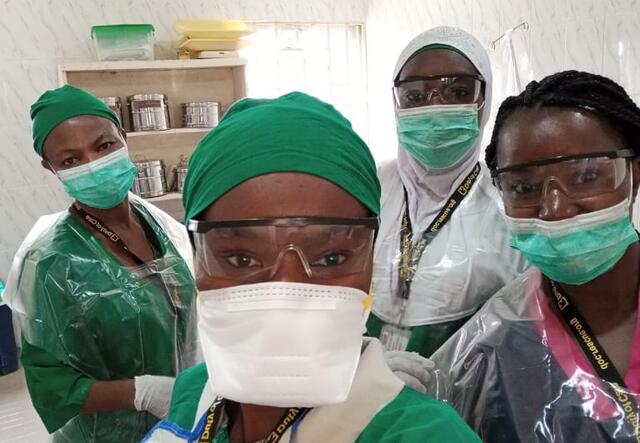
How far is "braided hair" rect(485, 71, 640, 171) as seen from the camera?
96 centimetres

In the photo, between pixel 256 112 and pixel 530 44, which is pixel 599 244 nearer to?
pixel 256 112

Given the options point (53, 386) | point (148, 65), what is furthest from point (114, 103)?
point (53, 386)

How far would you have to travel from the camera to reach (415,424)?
2.31ft

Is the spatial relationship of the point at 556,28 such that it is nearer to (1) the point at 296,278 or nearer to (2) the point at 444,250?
(2) the point at 444,250

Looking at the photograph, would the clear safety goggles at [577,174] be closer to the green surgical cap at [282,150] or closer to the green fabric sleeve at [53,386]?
the green surgical cap at [282,150]

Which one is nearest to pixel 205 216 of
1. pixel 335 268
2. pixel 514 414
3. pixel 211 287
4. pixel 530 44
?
pixel 211 287

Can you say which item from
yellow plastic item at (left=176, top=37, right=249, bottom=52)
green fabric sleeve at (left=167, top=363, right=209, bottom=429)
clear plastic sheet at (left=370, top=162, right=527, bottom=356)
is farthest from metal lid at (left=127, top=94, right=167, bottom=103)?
green fabric sleeve at (left=167, top=363, right=209, bottom=429)

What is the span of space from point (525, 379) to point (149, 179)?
3048 mm

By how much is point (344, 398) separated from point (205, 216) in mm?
343

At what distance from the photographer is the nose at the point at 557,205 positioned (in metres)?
0.98

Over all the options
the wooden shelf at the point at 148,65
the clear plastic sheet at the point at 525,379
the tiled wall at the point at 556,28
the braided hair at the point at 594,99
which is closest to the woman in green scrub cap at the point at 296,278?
the clear plastic sheet at the point at 525,379

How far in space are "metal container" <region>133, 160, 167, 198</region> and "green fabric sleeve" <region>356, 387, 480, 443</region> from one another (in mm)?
3090

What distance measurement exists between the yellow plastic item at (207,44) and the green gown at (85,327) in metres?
2.20

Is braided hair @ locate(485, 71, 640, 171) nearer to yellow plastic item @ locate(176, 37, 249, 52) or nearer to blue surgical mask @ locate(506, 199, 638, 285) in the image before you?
blue surgical mask @ locate(506, 199, 638, 285)
